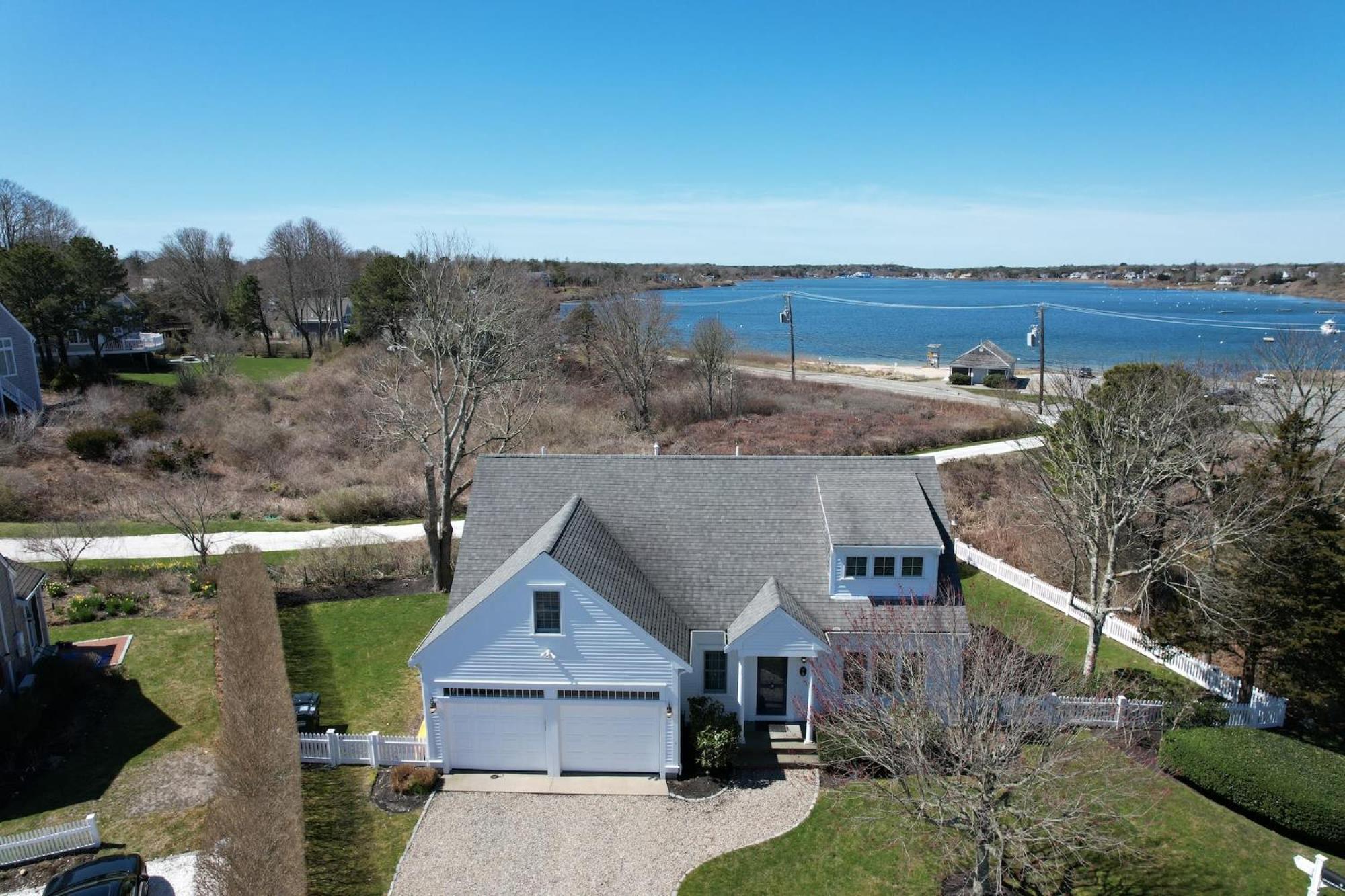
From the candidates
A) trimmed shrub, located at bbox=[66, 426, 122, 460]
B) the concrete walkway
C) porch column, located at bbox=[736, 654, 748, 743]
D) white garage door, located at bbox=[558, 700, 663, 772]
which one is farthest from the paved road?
trimmed shrub, located at bbox=[66, 426, 122, 460]

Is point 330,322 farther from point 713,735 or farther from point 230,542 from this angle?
point 713,735

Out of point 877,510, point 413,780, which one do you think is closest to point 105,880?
point 413,780

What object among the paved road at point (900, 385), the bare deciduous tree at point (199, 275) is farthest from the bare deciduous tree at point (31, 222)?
the paved road at point (900, 385)

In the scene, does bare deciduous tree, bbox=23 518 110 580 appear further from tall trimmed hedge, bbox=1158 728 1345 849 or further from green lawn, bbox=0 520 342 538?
tall trimmed hedge, bbox=1158 728 1345 849

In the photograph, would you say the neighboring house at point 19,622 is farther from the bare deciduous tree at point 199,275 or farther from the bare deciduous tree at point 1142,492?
the bare deciduous tree at point 199,275

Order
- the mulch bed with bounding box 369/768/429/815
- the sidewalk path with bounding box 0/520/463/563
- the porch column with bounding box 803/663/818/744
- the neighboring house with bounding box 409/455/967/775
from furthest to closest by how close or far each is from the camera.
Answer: the sidewalk path with bounding box 0/520/463/563 → the porch column with bounding box 803/663/818/744 → the neighboring house with bounding box 409/455/967/775 → the mulch bed with bounding box 369/768/429/815

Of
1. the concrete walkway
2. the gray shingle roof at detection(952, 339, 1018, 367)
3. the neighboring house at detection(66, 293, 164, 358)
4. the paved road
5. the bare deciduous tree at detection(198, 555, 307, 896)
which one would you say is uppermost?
the neighboring house at detection(66, 293, 164, 358)
